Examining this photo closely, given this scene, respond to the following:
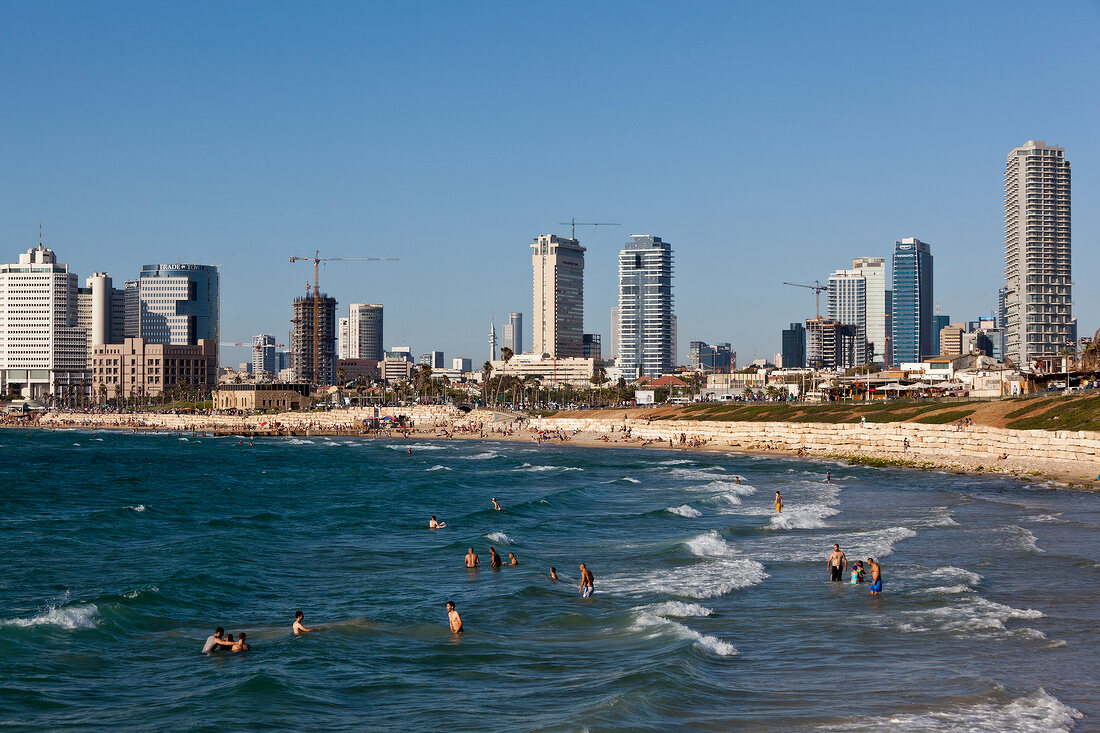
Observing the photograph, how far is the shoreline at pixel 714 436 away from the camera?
229ft

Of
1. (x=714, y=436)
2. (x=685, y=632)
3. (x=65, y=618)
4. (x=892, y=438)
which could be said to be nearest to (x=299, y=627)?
(x=65, y=618)

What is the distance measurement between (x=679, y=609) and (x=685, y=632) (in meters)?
2.82

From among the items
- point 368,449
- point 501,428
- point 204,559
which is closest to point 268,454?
point 368,449

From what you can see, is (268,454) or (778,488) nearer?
Answer: (778,488)

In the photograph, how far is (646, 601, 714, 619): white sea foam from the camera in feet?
93.2

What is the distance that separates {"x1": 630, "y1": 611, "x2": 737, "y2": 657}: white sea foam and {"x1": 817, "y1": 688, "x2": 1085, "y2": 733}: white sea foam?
18.1 ft

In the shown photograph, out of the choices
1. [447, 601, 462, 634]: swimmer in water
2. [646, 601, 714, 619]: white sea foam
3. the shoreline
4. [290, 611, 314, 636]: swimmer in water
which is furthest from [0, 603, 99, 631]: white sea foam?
the shoreline

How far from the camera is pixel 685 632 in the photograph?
26.0 metres

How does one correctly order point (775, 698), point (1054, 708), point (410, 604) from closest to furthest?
point (1054, 708)
point (775, 698)
point (410, 604)

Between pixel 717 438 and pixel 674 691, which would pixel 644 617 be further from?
pixel 717 438

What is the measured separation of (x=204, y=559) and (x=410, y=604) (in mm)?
13033

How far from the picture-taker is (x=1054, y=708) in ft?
63.8

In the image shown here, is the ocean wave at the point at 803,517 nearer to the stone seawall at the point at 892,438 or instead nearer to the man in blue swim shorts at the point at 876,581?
the man in blue swim shorts at the point at 876,581

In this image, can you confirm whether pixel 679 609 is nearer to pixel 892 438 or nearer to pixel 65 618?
pixel 65 618
